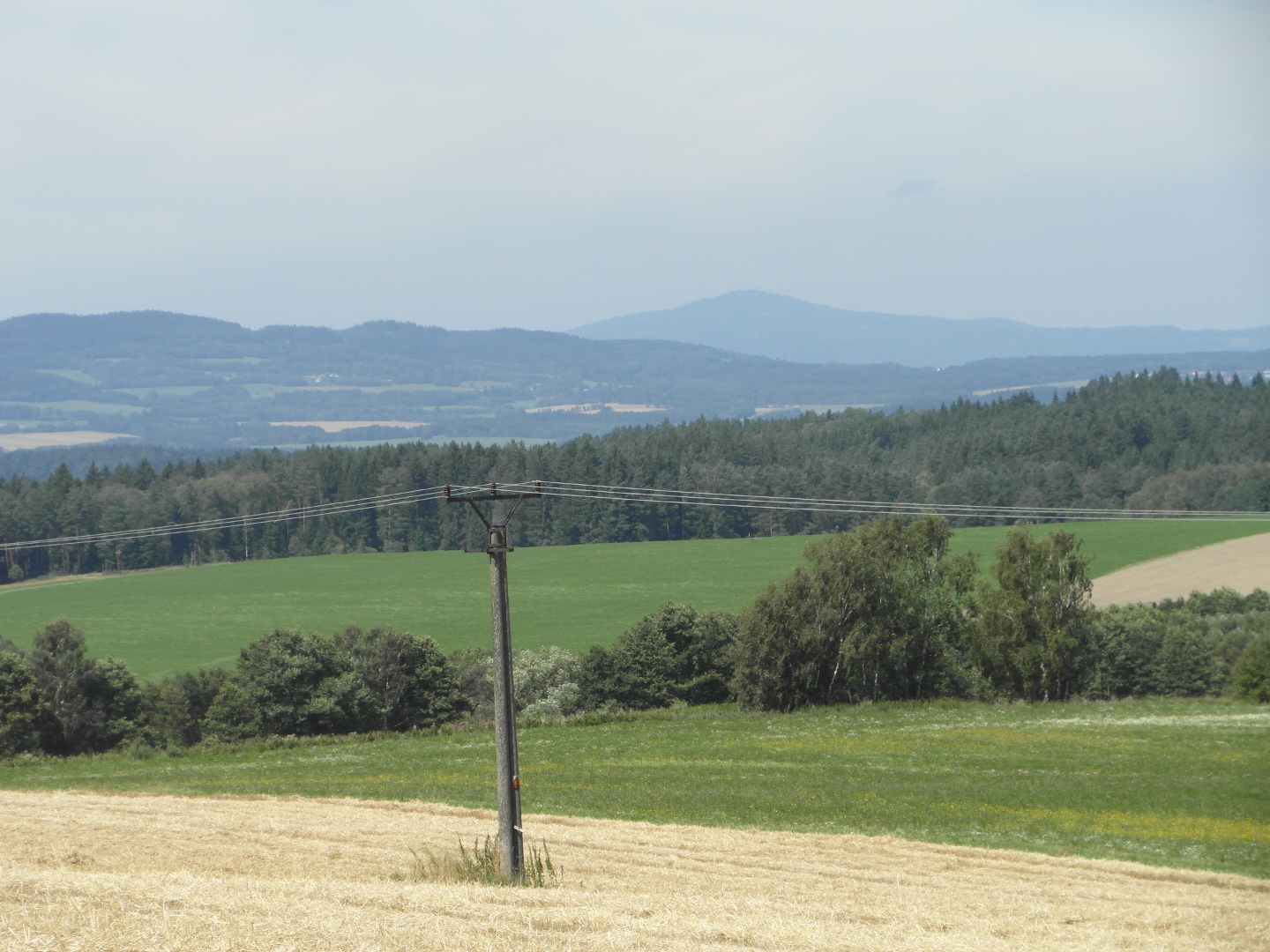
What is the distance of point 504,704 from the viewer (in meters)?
18.2

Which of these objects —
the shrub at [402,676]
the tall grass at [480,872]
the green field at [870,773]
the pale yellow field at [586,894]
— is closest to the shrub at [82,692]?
the shrub at [402,676]

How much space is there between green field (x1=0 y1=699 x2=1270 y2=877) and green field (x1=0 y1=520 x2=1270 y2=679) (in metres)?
32.2

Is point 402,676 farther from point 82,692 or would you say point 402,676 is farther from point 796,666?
point 796,666

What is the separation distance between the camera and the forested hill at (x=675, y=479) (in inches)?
5271

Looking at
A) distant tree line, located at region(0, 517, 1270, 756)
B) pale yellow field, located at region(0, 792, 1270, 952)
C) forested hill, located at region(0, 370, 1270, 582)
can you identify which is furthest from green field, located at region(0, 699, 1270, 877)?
forested hill, located at region(0, 370, 1270, 582)

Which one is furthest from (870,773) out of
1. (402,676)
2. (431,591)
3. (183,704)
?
(431,591)

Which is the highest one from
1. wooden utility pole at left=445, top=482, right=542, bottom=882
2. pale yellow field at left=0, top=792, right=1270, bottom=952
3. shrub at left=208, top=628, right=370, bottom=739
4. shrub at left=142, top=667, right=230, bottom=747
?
wooden utility pole at left=445, top=482, right=542, bottom=882

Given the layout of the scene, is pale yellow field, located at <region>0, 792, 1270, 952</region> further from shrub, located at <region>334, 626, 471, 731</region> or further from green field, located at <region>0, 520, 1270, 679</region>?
green field, located at <region>0, 520, 1270, 679</region>

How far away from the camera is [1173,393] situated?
171 m

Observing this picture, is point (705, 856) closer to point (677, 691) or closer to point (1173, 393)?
point (677, 691)

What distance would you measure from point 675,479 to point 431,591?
176 feet

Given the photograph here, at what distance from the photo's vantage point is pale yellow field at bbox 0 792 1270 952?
13.3 m

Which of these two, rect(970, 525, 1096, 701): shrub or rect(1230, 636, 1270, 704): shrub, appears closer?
rect(1230, 636, 1270, 704): shrub

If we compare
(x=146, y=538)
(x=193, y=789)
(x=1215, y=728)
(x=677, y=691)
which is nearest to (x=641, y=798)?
(x=193, y=789)
